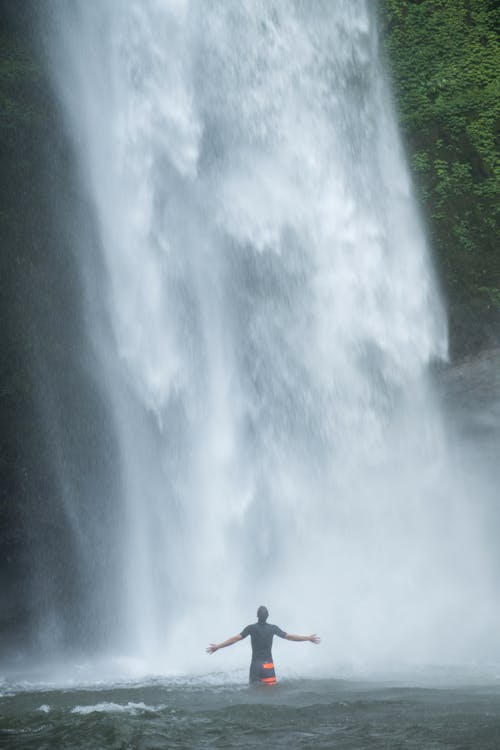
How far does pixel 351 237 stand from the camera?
1697cm

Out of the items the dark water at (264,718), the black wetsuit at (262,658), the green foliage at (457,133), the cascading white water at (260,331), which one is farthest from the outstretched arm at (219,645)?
the green foliage at (457,133)

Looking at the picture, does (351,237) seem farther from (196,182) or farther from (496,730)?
(496,730)

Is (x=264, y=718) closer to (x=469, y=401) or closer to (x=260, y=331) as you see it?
(x=260, y=331)

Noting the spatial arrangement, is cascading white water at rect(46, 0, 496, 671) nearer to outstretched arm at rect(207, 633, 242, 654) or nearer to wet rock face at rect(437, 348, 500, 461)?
wet rock face at rect(437, 348, 500, 461)

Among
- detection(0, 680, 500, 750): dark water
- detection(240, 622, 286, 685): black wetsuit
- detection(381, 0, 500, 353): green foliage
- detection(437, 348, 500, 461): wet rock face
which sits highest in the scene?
detection(381, 0, 500, 353): green foliage

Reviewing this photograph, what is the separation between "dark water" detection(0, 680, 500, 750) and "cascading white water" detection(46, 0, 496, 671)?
4841mm

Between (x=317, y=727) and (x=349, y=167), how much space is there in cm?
1226

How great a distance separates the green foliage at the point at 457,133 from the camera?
699 inches

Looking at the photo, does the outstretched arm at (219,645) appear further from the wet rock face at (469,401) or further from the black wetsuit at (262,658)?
the wet rock face at (469,401)

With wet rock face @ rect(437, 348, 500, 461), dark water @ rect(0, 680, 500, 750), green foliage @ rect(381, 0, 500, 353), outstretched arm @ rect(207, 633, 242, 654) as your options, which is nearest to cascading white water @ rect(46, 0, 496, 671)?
wet rock face @ rect(437, 348, 500, 461)

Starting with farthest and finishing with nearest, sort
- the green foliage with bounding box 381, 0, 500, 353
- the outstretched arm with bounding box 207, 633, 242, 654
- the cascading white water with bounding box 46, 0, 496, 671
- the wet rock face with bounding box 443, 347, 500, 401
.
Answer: the green foliage with bounding box 381, 0, 500, 353
the wet rock face with bounding box 443, 347, 500, 401
the cascading white water with bounding box 46, 0, 496, 671
the outstretched arm with bounding box 207, 633, 242, 654

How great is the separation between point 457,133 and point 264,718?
14.6m

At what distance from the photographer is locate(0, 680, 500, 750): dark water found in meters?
7.26

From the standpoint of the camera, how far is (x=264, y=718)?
8188mm
